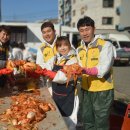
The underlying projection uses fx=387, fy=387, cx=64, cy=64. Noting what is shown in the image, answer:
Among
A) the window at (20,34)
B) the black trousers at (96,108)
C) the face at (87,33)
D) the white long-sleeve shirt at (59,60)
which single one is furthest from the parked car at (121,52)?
the face at (87,33)

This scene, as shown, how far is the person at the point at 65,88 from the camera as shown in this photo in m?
5.41

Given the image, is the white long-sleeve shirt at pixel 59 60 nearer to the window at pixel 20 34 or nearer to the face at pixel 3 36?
the face at pixel 3 36

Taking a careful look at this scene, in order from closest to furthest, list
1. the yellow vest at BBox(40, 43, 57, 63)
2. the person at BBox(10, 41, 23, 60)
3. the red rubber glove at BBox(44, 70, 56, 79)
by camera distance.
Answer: the red rubber glove at BBox(44, 70, 56, 79) → the yellow vest at BBox(40, 43, 57, 63) → the person at BBox(10, 41, 23, 60)

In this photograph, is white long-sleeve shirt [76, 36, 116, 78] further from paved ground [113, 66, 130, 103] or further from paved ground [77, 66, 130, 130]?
paved ground [113, 66, 130, 103]

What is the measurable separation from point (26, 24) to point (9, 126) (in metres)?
31.3

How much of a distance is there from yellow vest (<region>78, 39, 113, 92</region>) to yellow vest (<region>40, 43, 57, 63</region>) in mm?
419

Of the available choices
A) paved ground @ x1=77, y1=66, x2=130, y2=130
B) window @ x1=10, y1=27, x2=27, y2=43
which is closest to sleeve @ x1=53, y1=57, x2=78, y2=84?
paved ground @ x1=77, y1=66, x2=130, y2=130

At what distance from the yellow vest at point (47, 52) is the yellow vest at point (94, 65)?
0.42 meters

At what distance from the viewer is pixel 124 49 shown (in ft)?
103

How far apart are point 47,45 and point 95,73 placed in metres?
1.05

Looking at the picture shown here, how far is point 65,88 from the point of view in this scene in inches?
214

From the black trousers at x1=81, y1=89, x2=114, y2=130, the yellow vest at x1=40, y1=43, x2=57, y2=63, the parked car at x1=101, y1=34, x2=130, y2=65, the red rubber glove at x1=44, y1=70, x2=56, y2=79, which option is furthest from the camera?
the parked car at x1=101, y1=34, x2=130, y2=65

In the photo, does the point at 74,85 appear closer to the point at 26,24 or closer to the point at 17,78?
the point at 17,78

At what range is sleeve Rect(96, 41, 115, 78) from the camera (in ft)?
17.1
